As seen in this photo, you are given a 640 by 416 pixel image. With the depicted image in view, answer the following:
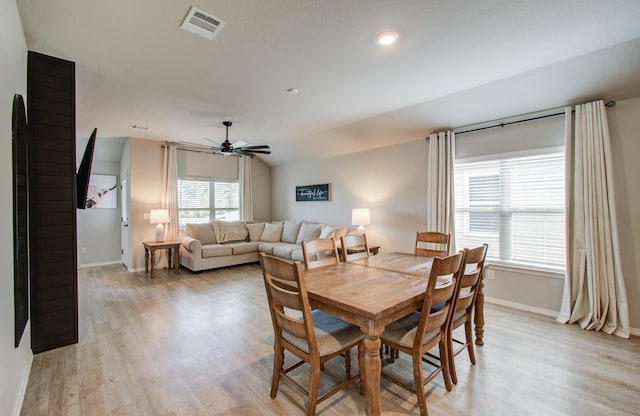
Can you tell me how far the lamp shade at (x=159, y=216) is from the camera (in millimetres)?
5363

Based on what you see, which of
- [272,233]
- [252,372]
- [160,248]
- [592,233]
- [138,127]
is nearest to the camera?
[252,372]

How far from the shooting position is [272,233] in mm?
6586

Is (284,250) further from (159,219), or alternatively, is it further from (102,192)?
(102,192)

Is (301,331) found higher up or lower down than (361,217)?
lower down

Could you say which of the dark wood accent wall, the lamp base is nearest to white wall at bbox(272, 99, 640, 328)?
the lamp base

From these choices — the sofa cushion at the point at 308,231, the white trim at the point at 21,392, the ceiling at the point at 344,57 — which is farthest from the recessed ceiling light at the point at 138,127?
the white trim at the point at 21,392

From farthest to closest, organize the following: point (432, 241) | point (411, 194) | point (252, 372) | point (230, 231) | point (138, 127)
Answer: point (230, 231)
point (138, 127)
point (411, 194)
point (432, 241)
point (252, 372)

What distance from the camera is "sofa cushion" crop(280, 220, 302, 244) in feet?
20.7

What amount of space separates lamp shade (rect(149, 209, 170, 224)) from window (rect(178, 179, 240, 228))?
790 millimetres

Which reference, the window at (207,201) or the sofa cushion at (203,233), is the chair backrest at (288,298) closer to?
the sofa cushion at (203,233)

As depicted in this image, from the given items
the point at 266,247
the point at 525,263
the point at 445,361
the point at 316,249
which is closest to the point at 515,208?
the point at 525,263

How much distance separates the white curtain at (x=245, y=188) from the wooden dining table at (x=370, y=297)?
5.18 m

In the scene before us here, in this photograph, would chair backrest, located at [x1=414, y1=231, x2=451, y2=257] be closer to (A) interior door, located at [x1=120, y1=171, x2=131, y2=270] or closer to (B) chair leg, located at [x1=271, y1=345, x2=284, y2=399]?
(B) chair leg, located at [x1=271, y1=345, x2=284, y2=399]

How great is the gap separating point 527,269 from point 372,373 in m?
2.99
